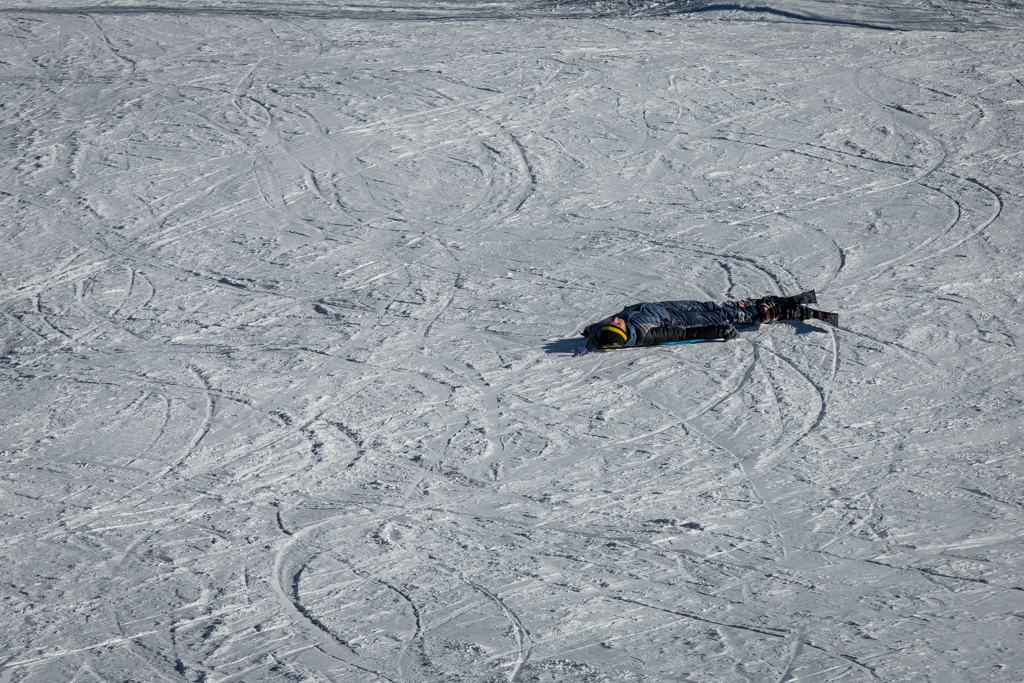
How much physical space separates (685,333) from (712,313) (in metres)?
0.28

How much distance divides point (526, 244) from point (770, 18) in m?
7.26

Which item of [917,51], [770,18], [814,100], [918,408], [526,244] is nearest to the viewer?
[918,408]

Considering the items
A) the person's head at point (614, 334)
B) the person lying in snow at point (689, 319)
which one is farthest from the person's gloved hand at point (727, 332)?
the person's head at point (614, 334)

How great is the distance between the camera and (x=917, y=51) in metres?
11.8

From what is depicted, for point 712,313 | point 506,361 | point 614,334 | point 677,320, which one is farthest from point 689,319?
point 506,361

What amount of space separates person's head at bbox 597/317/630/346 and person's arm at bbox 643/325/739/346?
0.65 ft

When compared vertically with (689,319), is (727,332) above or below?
below

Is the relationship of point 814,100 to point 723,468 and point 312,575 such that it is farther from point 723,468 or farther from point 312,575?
point 312,575

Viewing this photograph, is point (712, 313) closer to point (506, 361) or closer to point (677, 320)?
point (677, 320)

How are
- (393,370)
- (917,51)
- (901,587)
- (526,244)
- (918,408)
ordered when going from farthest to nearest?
(917,51) → (526,244) → (393,370) → (918,408) → (901,587)

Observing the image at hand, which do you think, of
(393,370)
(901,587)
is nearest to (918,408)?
(901,587)

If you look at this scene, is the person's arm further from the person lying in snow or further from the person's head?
the person's head

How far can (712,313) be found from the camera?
6.70 m

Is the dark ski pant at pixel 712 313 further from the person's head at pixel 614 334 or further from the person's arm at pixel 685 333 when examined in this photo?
the person's head at pixel 614 334
